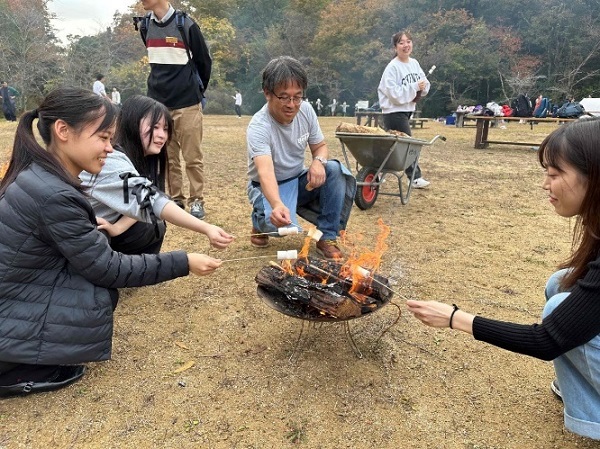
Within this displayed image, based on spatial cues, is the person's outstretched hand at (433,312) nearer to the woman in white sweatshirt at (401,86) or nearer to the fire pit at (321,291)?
the fire pit at (321,291)

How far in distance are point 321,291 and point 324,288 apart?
0.06 m

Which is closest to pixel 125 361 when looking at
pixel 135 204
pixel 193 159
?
pixel 135 204

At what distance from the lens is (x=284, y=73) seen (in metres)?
2.87

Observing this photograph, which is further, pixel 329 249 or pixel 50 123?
pixel 329 249

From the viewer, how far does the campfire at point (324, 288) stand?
1.98m

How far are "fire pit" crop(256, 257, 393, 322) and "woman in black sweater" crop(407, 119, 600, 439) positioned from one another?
0.39 meters

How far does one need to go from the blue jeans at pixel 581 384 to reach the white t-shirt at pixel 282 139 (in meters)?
2.19

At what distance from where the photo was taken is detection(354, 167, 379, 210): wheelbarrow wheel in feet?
16.0

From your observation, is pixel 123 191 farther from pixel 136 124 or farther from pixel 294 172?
pixel 294 172

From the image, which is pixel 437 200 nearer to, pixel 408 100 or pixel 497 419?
pixel 408 100

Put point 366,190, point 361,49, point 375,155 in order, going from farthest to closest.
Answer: point 361,49 → point 366,190 → point 375,155

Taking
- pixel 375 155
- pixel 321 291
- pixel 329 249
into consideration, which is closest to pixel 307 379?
pixel 321 291

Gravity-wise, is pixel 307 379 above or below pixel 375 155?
below

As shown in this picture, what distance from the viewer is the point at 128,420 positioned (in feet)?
6.14
